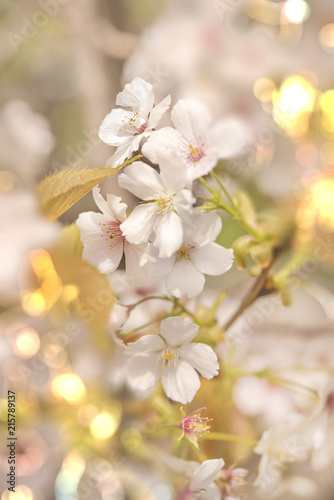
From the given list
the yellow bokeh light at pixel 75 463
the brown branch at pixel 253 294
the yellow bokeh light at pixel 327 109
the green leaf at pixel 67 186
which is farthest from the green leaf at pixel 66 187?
the yellow bokeh light at pixel 327 109

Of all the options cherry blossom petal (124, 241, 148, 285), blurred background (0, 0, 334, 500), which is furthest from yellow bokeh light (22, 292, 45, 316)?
cherry blossom petal (124, 241, 148, 285)

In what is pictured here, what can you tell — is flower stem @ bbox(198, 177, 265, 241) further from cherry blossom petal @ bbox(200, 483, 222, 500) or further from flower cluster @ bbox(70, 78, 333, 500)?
cherry blossom petal @ bbox(200, 483, 222, 500)

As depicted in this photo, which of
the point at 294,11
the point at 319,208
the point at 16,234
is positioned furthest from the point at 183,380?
the point at 294,11

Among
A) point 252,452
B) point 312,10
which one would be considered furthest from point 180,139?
point 312,10

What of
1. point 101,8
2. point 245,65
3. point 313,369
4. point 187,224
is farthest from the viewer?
point 101,8

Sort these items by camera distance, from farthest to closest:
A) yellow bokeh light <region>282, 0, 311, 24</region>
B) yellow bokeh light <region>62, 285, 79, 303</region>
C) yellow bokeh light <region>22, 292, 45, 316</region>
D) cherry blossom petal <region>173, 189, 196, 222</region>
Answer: yellow bokeh light <region>282, 0, 311, 24</region>
yellow bokeh light <region>22, 292, 45, 316</region>
yellow bokeh light <region>62, 285, 79, 303</region>
cherry blossom petal <region>173, 189, 196, 222</region>

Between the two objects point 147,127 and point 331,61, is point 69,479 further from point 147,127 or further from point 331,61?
point 331,61
